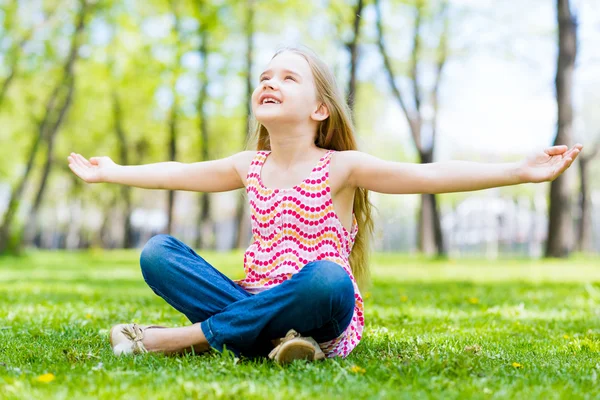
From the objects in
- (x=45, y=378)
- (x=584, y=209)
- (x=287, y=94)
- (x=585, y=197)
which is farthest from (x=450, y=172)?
(x=584, y=209)

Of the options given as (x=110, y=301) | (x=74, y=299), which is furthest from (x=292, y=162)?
(x=74, y=299)

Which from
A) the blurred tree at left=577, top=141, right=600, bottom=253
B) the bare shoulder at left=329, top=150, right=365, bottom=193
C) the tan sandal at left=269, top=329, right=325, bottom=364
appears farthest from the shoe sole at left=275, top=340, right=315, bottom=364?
the blurred tree at left=577, top=141, right=600, bottom=253

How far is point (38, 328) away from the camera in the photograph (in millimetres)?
4445

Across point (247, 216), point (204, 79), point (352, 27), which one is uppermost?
point (352, 27)

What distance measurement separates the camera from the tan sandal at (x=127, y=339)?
10.9 feet

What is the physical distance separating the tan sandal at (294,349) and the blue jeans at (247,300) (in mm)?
49

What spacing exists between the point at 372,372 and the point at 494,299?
4399mm

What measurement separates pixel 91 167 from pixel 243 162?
0.90 meters

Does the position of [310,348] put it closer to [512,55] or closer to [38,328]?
[38,328]

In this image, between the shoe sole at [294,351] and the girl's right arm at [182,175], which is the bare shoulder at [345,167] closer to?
the girl's right arm at [182,175]

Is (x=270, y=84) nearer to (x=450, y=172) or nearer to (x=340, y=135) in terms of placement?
(x=340, y=135)

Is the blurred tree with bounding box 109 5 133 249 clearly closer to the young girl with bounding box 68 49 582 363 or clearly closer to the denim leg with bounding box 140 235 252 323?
the young girl with bounding box 68 49 582 363

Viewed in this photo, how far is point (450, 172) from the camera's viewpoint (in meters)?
3.28

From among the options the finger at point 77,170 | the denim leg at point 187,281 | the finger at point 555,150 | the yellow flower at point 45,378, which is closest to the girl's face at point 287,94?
the denim leg at point 187,281
